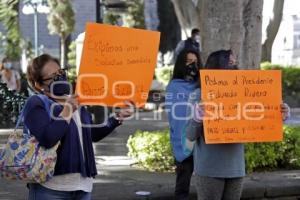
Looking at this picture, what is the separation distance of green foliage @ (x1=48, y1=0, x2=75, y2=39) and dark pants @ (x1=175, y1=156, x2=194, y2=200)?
2224 cm

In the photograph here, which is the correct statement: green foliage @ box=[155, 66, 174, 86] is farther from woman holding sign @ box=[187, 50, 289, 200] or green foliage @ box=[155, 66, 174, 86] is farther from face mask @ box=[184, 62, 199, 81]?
woman holding sign @ box=[187, 50, 289, 200]

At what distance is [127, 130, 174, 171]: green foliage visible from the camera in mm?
8414

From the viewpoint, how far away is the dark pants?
606 centimetres

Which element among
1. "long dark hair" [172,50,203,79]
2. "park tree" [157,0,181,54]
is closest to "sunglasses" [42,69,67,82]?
"long dark hair" [172,50,203,79]

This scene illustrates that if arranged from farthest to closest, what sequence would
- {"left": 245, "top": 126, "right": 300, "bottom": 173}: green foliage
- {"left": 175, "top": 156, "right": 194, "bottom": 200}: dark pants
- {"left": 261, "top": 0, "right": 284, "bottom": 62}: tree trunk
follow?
{"left": 261, "top": 0, "right": 284, "bottom": 62}: tree trunk < {"left": 245, "top": 126, "right": 300, "bottom": 173}: green foliage < {"left": 175, "top": 156, "right": 194, "bottom": 200}: dark pants

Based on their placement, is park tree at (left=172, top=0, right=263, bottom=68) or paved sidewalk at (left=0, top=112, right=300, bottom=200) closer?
paved sidewalk at (left=0, top=112, right=300, bottom=200)

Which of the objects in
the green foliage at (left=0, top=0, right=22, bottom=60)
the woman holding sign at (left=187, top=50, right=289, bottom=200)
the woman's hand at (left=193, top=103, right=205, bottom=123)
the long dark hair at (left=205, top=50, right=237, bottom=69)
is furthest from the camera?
the green foliage at (left=0, top=0, right=22, bottom=60)

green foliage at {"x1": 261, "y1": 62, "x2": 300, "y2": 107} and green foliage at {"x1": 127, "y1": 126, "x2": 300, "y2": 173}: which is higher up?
green foliage at {"x1": 261, "y1": 62, "x2": 300, "y2": 107}

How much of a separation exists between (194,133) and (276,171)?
4.33 m

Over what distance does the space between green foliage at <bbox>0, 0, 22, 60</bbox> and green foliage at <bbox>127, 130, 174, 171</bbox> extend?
6.05 m

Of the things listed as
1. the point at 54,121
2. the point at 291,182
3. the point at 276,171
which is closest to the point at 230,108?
the point at 54,121

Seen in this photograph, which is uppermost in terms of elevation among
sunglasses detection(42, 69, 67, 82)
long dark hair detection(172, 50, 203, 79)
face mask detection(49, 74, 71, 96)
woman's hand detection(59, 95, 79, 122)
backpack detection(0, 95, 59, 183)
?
long dark hair detection(172, 50, 203, 79)

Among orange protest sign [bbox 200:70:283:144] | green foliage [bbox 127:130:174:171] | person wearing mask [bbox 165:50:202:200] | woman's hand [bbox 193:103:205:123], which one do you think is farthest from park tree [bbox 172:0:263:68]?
woman's hand [bbox 193:103:205:123]

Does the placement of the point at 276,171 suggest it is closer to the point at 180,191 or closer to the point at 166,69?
the point at 180,191
